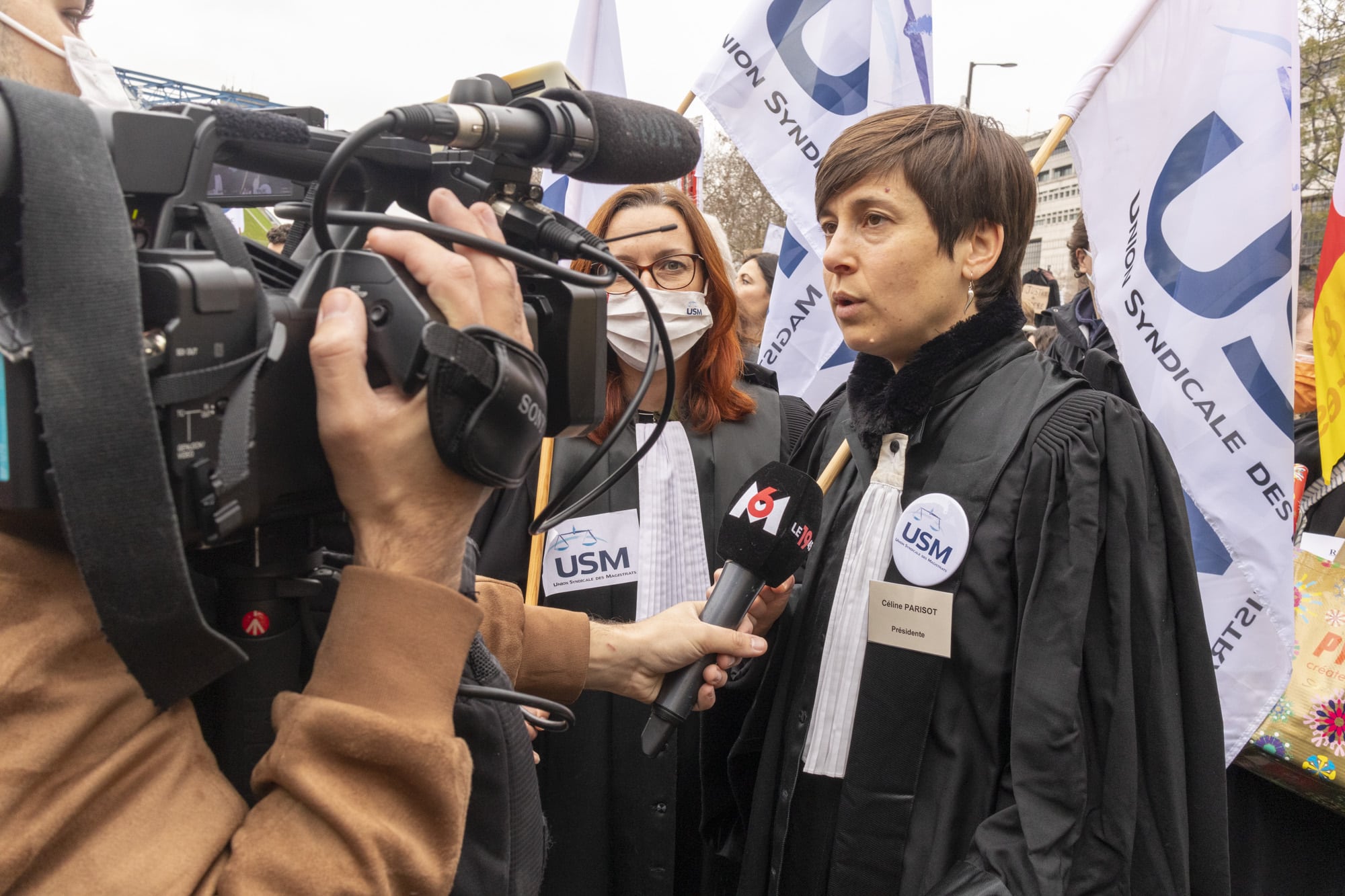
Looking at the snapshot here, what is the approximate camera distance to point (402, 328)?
833mm

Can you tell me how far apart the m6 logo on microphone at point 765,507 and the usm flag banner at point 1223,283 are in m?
1.36

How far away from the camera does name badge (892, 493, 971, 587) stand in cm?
160

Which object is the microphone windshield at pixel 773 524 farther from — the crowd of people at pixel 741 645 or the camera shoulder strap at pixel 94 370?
the camera shoulder strap at pixel 94 370

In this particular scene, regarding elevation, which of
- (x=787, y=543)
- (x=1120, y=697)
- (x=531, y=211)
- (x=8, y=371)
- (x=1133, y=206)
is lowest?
(x=1120, y=697)

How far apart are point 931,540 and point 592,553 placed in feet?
3.11

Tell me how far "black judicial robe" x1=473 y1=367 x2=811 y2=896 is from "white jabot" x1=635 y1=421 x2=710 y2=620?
2.0 inches

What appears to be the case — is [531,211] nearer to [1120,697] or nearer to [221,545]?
[221,545]

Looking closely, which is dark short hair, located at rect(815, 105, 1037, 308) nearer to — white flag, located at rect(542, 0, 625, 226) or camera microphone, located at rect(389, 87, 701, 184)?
camera microphone, located at rect(389, 87, 701, 184)

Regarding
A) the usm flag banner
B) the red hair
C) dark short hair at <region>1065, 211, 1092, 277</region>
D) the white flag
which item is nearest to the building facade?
dark short hair at <region>1065, 211, 1092, 277</region>

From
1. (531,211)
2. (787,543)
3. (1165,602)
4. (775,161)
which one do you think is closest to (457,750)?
(531,211)

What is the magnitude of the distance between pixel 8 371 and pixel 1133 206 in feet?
8.81

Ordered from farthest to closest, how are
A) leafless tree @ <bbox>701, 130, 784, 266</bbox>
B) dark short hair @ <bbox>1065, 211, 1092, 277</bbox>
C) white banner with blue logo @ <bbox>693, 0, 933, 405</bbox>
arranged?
1. leafless tree @ <bbox>701, 130, 784, 266</bbox>
2. dark short hair @ <bbox>1065, 211, 1092, 277</bbox>
3. white banner with blue logo @ <bbox>693, 0, 933, 405</bbox>

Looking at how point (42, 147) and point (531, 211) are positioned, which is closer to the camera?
point (42, 147)

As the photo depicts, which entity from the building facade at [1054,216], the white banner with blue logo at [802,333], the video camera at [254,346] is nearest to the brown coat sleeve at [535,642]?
the video camera at [254,346]
